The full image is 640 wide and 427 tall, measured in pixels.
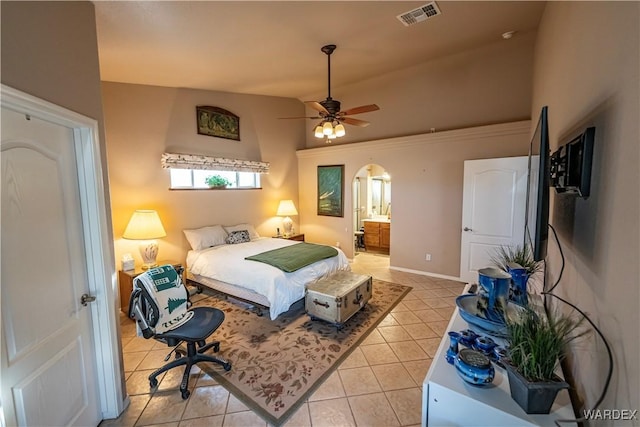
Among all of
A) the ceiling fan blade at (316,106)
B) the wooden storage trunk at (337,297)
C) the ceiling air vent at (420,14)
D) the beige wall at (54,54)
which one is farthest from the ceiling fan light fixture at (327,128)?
the beige wall at (54,54)

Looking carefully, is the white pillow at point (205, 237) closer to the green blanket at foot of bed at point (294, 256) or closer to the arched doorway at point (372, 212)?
the green blanket at foot of bed at point (294, 256)

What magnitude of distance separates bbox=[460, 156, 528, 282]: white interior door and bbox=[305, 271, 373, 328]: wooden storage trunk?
1813 mm

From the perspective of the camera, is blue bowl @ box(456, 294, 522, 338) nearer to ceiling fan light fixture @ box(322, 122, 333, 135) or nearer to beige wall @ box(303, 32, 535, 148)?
ceiling fan light fixture @ box(322, 122, 333, 135)

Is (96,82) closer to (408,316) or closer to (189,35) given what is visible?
(189,35)

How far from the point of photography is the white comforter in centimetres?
305

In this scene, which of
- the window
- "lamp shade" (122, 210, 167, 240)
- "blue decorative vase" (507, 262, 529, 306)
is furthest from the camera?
the window

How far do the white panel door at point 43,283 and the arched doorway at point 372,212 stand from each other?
4.96m

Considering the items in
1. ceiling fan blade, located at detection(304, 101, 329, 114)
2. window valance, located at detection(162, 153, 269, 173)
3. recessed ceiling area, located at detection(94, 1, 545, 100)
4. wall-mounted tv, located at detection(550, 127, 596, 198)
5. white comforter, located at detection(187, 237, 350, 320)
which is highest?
recessed ceiling area, located at detection(94, 1, 545, 100)

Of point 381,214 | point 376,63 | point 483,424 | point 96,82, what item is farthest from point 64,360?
point 381,214

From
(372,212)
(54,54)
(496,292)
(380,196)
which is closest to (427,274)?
(372,212)

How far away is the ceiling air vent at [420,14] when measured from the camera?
8.71 feet

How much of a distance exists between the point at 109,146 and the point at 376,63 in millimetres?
3925

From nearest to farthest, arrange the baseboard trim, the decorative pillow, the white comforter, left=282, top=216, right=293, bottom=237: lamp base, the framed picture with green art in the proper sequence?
the white comforter < the baseboard trim < the decorative pillow < the framed picture with green art < left=282, top=216, right=293, bottom=237: lamp base

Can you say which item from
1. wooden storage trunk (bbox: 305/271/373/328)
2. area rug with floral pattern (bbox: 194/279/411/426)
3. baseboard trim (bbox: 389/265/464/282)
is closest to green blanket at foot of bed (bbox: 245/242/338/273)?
wooden storage trunk (bbox: 305/271/373/328)
